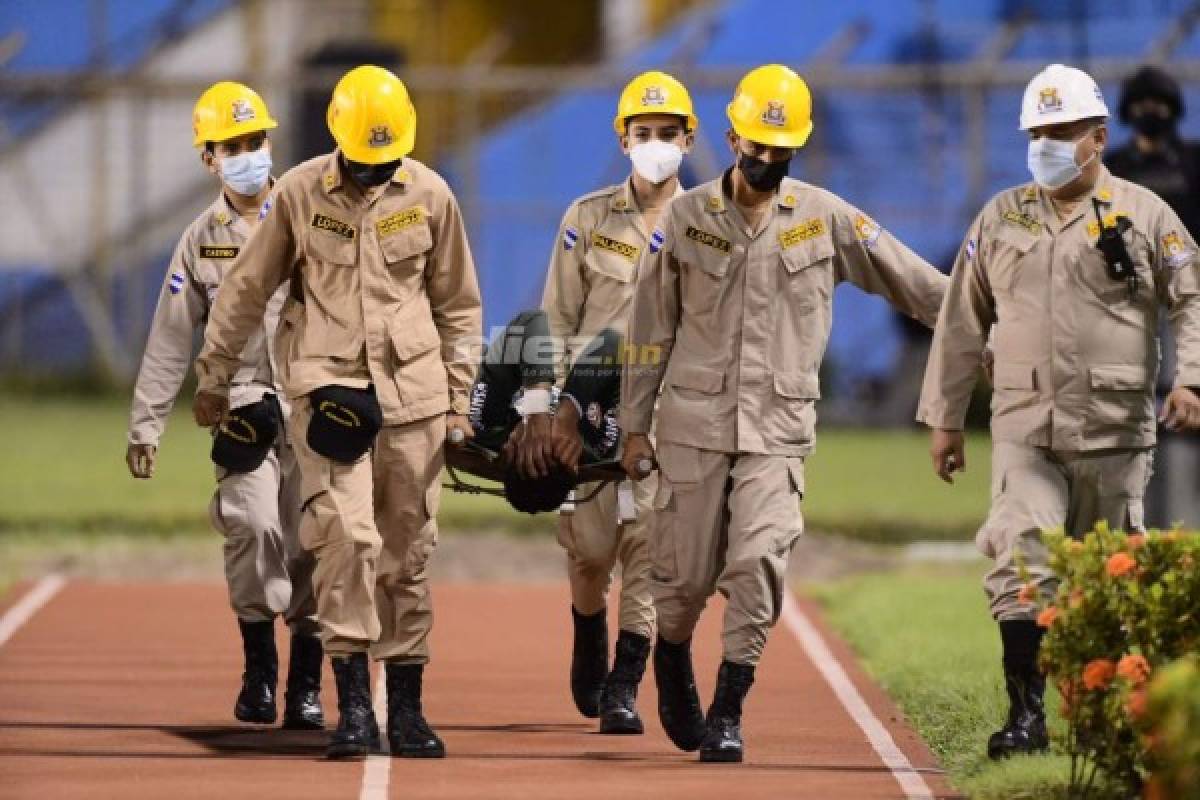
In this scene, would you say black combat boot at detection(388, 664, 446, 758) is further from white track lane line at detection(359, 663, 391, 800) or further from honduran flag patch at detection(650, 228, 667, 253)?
honduran flag patch at detection(650, 228, 667, 253)

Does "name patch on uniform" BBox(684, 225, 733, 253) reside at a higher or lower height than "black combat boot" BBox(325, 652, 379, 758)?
higher

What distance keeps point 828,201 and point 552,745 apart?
223cm

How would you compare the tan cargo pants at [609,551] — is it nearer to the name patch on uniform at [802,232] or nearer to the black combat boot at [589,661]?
the black combat boot at [589,661]

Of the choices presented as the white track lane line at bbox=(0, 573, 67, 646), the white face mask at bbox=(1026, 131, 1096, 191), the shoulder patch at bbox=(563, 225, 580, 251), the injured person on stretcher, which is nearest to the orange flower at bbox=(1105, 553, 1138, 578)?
the white face mask at bbox=(1026, 131, 1096, 191)

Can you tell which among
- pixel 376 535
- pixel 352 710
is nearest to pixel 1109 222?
pixel 376 535

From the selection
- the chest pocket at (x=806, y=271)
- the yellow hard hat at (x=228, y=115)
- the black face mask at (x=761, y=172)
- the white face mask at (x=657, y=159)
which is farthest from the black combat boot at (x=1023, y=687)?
the yellow hard hat at (x=228, y=115)

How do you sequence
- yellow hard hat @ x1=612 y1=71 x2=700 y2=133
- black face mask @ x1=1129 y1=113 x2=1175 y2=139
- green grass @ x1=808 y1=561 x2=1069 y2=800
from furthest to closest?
black face mask @ x1=1129 y1=113 x2=1175 y2=139, yellow hard hat @ x1=612 y1=71 x2=700 y2=133, green grass @ x1=808 y1=561 x2=1069 y2=800

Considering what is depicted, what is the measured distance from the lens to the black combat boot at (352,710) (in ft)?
35.4

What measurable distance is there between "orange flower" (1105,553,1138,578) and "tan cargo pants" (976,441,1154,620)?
1463 millimetres

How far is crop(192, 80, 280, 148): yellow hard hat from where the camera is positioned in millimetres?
12258

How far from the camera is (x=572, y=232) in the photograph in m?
12.4

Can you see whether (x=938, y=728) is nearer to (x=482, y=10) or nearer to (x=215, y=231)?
(x=215, y=231)

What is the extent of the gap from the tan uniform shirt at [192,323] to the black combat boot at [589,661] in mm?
1563

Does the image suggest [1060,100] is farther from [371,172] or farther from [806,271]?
[371,172]
